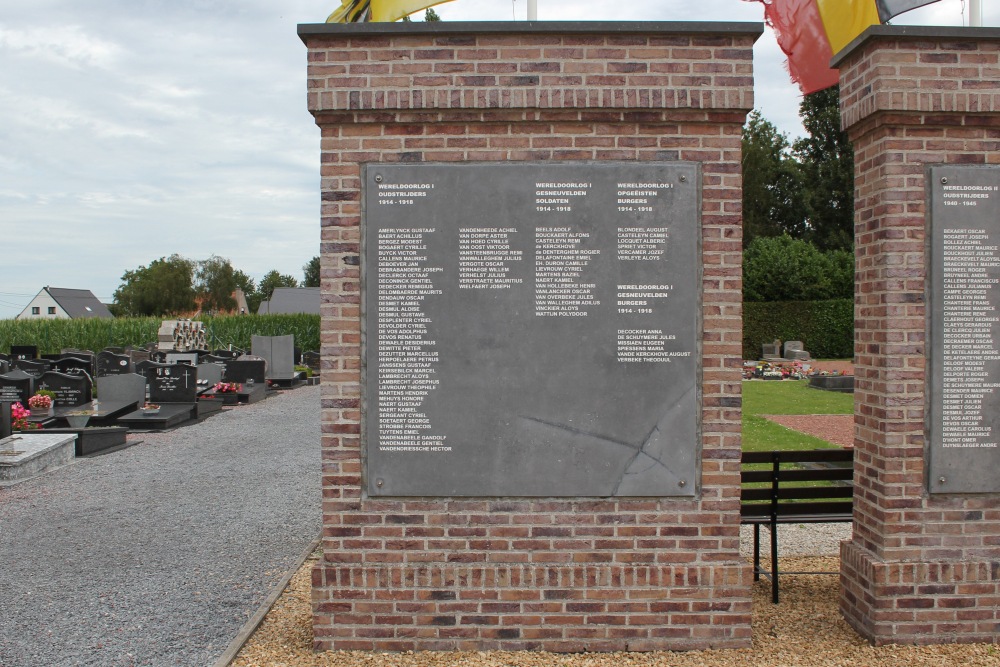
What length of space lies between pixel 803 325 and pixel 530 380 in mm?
32425

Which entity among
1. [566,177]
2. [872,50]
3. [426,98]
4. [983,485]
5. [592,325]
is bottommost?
[983,485]

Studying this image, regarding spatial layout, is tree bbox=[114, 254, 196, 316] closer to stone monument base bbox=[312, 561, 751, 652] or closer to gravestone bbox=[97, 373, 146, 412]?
gravestone bbox=[97, 373, 146, 412]

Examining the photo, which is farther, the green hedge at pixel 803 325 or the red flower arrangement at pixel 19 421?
the green hedge at pixel 803 325

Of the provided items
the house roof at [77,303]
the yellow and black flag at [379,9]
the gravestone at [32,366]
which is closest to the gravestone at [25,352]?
the gravestone at [32,366]

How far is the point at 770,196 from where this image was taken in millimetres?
49062

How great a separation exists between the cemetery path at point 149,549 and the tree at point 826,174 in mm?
42624

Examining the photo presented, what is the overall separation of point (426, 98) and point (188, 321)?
2800 cm

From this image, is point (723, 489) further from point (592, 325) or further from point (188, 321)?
point (188, 321)

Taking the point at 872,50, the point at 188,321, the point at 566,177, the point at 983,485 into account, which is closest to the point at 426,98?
the point at 566,177

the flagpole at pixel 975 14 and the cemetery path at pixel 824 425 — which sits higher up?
the flagpole at pixel 975 14

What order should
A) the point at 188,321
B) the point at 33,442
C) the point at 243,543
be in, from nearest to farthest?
the point at 243,543, the point at 33,442, the point at 188,321

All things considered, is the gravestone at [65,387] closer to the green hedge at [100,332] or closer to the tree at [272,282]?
the green hedge at [100,332]

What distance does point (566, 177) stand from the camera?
180 inches

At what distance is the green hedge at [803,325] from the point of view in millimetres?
33562
